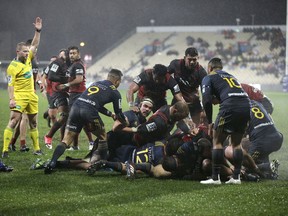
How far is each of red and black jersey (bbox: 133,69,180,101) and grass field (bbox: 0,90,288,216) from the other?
2740 millimetres

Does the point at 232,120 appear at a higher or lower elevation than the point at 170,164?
higher

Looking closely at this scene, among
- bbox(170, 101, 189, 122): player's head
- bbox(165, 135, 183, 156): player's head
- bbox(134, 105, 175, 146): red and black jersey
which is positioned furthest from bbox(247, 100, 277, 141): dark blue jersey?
bbox(134, 105, 175, 146): red and black jersey

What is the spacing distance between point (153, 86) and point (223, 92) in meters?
3.42

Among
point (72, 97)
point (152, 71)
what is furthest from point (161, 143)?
point (72, 97)

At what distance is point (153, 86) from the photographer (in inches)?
459

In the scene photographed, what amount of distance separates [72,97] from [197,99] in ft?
9.28

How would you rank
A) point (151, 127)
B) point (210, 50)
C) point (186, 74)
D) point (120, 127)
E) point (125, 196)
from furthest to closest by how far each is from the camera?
point (210, 50) < point (186, 74) < point (120, 127) < point (151, 127) < point (125, 196)

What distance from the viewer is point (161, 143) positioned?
9.23 meters

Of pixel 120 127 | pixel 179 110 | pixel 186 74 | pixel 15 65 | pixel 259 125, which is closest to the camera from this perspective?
pixel 259 125

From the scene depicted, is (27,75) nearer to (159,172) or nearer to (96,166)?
(96,166)

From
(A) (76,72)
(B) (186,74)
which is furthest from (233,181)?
Answer: (A) (76,72)

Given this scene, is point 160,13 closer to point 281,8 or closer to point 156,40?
point 156,40

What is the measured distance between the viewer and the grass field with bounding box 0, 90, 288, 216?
661 centimetres

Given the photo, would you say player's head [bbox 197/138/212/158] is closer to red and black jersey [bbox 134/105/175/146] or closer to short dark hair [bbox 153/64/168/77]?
red and black jersey [bbox 134/105/175/146]
